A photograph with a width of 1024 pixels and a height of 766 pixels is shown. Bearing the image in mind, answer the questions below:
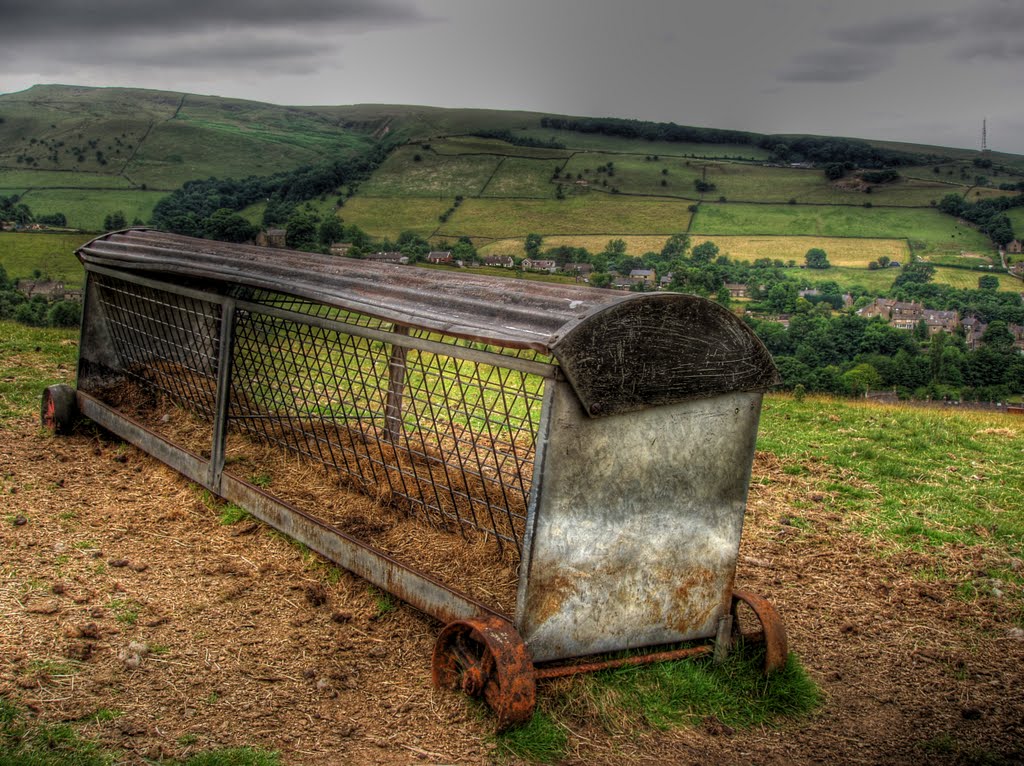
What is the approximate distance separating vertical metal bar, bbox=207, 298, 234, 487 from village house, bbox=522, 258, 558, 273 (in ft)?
182

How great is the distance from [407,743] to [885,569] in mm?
4542

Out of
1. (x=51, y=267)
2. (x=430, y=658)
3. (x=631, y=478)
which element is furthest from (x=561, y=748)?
(x=51, y=267)

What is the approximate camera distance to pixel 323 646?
15.1 feet

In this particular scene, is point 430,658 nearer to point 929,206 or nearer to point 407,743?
point 407,743

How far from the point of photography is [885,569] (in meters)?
6.48

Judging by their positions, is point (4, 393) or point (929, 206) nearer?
point (4, 393)

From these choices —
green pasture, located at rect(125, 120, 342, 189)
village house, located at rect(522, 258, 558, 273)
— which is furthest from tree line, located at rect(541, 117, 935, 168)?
village house, located at rect(522, 258, 558, 273)

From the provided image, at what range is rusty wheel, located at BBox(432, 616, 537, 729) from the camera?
144 inches

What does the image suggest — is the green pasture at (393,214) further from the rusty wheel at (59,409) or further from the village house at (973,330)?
the rusty wheel at (59,409)

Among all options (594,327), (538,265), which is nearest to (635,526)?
(594,327)

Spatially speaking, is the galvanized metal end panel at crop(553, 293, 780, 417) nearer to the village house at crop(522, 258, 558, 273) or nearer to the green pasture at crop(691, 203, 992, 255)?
the village house at crop(522, 258, 558, 273)

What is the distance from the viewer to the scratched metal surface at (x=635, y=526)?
381 cm

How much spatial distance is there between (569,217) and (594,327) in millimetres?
88204

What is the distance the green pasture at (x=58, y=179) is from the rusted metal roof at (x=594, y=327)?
102430 mm
